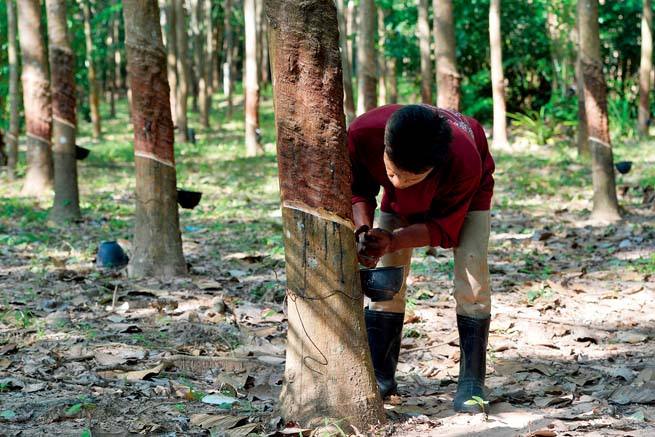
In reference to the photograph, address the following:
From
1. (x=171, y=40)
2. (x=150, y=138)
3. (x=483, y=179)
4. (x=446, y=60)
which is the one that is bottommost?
(x=483, y=179)

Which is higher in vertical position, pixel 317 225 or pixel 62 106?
pixel 62 106

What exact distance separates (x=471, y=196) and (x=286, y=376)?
43.7 inches

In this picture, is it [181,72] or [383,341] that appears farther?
[181,72]

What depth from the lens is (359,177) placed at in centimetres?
409

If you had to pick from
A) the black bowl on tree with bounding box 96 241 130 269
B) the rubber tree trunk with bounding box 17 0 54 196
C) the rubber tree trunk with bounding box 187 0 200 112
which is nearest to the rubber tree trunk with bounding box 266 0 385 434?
the black bowl on tree with bounding box 96 241 130 269

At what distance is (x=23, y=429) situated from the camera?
12.1 ft

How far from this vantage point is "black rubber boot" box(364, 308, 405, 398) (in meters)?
4.38

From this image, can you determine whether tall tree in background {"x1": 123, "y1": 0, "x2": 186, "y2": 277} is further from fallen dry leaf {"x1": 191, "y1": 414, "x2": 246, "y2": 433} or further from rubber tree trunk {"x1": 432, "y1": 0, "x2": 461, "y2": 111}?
fallen dry leaf {"x1": 191, "y1": 414, "x2": 246, "y2": 433}

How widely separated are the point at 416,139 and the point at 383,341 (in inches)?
50.7

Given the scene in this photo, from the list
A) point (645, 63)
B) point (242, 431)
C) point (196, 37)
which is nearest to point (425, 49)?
point (645, 63)

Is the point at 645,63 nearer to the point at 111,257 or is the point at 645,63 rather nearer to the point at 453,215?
the point at 111,257

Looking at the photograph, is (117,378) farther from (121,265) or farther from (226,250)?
(226,250)

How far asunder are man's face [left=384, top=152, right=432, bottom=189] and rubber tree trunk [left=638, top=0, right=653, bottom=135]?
525 inches

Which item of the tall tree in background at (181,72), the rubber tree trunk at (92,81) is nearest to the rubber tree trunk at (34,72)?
the tall tree in background at (181,72)
